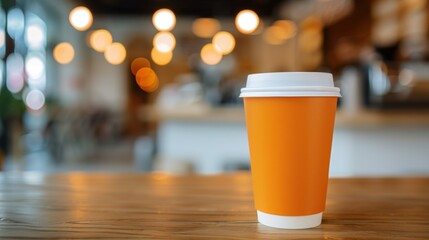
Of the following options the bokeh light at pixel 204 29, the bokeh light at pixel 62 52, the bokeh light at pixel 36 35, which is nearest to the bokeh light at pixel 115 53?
the bokeh light at pixel 62 52

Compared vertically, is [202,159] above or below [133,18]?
below

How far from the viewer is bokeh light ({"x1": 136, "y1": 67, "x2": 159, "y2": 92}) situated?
16.1 m

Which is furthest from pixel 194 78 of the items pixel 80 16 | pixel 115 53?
pixel 115 53

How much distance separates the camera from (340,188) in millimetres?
773

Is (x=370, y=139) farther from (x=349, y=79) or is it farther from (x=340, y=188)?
(x=340, y=188)

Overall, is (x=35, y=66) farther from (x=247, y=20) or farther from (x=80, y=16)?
(x=247, y=20)

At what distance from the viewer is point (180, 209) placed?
1.92 ft

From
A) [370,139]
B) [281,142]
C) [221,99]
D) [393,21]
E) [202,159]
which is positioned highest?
[393,21]

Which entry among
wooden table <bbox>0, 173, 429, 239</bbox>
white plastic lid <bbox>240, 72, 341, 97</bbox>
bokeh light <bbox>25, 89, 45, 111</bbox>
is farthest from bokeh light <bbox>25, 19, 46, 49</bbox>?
white plastic lid <bbox>240, 72, 341, 97</bbox>

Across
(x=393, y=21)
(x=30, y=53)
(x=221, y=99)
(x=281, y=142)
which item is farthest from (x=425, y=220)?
(x=30, y=53)

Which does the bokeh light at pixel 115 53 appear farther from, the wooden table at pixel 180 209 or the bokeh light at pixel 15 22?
the wooden table at pixel 180 209

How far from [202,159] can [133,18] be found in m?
8.34

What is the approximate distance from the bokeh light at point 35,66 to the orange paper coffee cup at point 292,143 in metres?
8.44

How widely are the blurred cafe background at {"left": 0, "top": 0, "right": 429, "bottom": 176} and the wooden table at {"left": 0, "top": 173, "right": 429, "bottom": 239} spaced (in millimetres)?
1683
